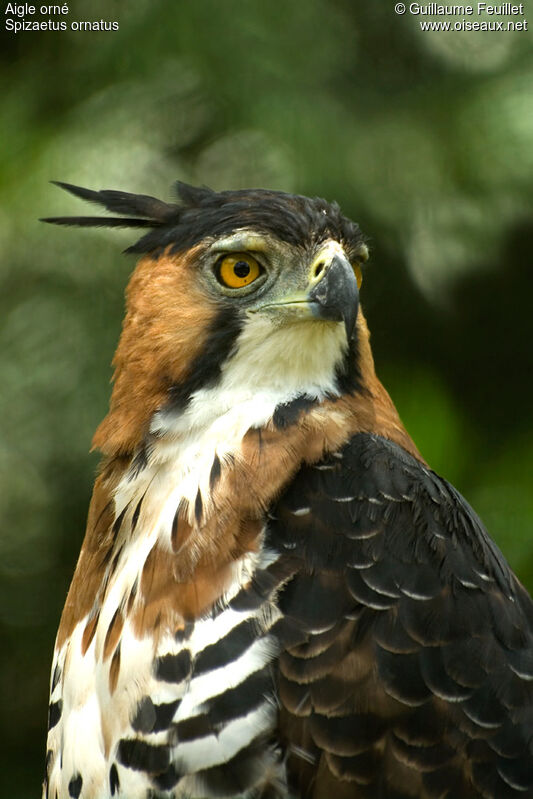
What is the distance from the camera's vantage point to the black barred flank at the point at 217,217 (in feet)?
9.17

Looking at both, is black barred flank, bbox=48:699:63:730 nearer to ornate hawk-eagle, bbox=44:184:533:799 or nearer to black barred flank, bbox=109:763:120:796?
ornate hawk-eagle, bbox=44:184:533:799

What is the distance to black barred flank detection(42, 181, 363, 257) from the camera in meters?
2.79

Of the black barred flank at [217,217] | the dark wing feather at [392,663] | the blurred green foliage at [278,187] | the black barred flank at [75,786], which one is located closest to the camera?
the dark wing feather at [392,663]

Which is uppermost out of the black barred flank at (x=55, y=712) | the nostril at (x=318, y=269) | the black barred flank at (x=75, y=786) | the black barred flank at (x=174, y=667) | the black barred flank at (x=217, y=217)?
the black barred flank at (x=217, y=217)

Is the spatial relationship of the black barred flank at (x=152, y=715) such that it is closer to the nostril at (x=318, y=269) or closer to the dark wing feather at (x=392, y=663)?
the dark wing feather at (x=392, y=663)

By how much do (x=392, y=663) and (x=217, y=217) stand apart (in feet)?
4.04

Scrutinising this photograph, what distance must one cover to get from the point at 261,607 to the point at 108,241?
75.4 inches

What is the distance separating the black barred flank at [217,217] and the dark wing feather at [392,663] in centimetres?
74

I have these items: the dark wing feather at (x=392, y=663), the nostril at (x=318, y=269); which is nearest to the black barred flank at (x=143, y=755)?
the dark wing feather at (x=392, y=663)

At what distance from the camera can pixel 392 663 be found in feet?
7.69

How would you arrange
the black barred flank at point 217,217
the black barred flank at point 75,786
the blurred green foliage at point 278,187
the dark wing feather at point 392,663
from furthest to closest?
1. the blurred green foliage at point 278,187
2. the black barred flank at point 217,217
3. the black barred flank at point 75,786
4. the dark wing feather at point 392,663

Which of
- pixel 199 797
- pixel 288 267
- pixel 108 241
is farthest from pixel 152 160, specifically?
pixel 199 797

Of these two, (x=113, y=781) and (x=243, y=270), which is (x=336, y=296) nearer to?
(x=243, y=270)

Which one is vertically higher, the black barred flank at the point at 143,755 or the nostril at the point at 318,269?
the nostril at the point at 318,269
